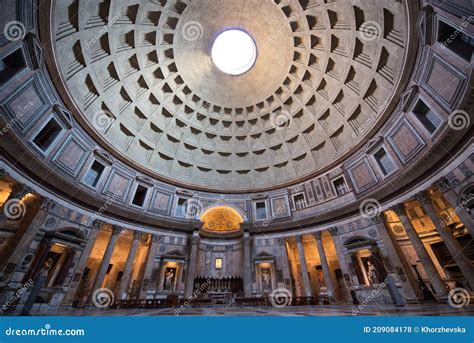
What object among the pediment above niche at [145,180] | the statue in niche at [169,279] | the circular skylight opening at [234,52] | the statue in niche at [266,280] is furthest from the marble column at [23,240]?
the circular skylight opening at [234,52]

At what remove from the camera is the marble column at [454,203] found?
11.2 metres

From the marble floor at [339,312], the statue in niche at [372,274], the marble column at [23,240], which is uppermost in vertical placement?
the marble column at [23,240]

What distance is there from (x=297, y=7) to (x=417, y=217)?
22277mm

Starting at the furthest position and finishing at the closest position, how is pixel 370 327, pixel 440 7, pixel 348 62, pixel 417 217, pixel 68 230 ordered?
pixel 348 62 → pixel 417 217 → pixel 68 230 → pixel 440 7 → pixel 370 327

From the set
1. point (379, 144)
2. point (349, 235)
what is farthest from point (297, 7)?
point (349, 235)

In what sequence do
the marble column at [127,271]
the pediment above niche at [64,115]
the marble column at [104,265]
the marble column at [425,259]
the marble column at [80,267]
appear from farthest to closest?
1. the marble column at [127,271]
2. the marble column at [104,265]
3. the pediment above niche at [64,115]
4. the marble column at [80,267]
5. the marble column at [425,259]

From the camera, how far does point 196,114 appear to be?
91.5 ft

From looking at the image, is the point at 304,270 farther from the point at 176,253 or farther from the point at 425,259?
the point at 176,253

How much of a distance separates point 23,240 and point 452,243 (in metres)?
25.7

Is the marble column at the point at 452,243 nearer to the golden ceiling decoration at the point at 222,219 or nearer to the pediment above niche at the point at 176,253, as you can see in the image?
the golden ceiling decoration at the point at 222,219

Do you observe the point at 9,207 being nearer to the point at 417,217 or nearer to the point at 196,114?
the point at 196,114

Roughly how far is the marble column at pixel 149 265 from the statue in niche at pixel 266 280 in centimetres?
1078

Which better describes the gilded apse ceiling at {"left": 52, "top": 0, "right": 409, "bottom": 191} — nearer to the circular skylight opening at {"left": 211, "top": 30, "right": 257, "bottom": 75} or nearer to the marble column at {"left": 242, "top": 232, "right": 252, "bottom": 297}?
the circular skylight opening at {"left": 211, "top": 30, "right": 257, "bottom": 75}

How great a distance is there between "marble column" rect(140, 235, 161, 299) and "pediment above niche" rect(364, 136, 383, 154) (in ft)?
70.8
